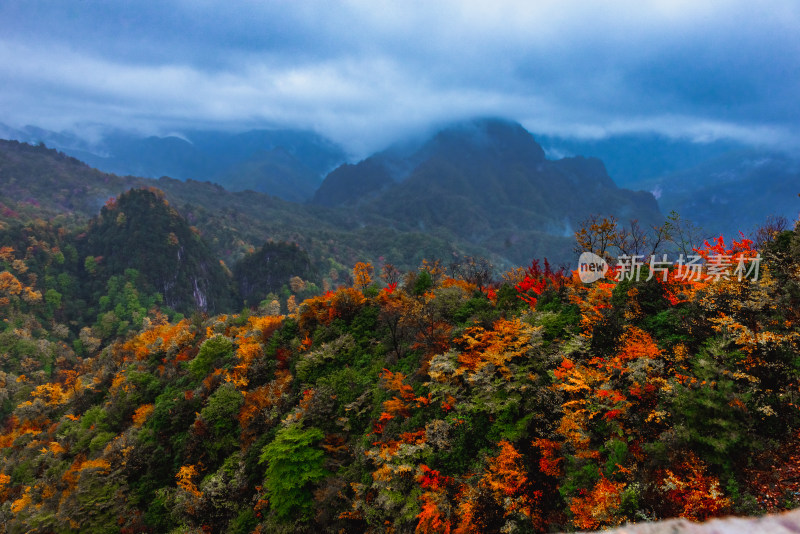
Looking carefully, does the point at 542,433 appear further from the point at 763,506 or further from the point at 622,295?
the point at 622,295

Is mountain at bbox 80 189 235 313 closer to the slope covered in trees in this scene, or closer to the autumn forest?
the autumn forest

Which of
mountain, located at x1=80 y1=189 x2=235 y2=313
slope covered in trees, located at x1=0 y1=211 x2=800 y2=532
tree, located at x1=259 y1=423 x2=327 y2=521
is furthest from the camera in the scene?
mountain, located at x1=80 y1=189 x2=235 y2=313

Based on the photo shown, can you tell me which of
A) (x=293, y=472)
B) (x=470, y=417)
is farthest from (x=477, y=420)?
(x=293, y=472)

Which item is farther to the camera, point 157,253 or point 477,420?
point 157,253

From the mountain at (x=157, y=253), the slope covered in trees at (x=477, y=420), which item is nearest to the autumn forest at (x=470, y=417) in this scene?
the slope covered in trees at (x=477, y=420)

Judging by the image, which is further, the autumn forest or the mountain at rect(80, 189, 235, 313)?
the mountain at rect(80, 189, 235, 313)

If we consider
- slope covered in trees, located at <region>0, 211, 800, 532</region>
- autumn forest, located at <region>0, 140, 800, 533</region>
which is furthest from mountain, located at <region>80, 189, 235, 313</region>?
slope covered in trees, located at <region>0, 211, 800, 532</region>

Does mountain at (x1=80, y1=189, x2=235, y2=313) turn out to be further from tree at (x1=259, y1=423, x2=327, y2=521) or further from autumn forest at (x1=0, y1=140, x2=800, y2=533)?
tree at (x1=259, y1=423, x2=327, y2=521)

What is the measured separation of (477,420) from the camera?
15.0 meters

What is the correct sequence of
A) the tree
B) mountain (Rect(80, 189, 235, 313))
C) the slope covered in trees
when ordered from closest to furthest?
the slope covered in trees
the tree
mountain (Rect(80, 189, 235, 313))

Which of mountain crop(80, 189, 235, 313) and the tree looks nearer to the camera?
the tree

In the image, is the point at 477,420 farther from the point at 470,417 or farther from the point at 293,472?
the point at 293,472

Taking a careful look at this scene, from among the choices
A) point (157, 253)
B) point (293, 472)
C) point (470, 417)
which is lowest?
point (157, 253)

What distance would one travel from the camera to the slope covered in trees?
371 inches
